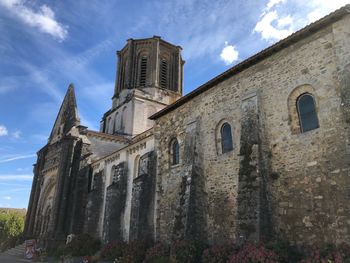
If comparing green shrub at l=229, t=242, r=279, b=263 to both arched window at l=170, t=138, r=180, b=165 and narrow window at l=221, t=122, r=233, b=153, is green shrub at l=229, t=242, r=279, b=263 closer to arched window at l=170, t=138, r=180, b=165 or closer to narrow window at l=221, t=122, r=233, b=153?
narrow window at l=221, t=122, r=233, b=153

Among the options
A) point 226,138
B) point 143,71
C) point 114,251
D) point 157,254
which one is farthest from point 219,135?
point 143,71

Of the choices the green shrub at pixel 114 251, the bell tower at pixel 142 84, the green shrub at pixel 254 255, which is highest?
the bell tower at pixel 142 84

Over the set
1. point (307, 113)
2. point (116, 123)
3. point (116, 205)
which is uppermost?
point (116, 123)

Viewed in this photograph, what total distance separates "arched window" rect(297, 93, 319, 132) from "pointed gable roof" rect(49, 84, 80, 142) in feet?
64.5

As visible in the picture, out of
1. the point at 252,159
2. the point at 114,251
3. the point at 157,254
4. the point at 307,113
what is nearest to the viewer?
the point at 307,113

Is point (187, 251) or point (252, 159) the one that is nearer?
point (252, 159)

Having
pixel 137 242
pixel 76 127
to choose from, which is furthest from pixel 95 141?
pixel 137 242

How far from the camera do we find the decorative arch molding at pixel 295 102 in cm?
978

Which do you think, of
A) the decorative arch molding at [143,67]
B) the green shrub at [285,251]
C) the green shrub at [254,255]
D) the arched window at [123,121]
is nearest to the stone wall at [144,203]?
the green shrub at [254,255]

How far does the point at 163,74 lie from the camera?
93.1 feet

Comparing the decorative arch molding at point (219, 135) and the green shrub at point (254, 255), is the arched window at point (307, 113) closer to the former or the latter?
the decorative arch molding at point (219, 135)

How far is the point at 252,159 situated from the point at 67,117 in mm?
21414

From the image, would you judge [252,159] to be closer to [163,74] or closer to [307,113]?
[307,113]

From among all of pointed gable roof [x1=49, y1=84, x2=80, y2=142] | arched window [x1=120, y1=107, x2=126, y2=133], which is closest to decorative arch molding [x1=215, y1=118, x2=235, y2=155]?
arched window [x1=120, y1=107, x2=126, y2=133]
